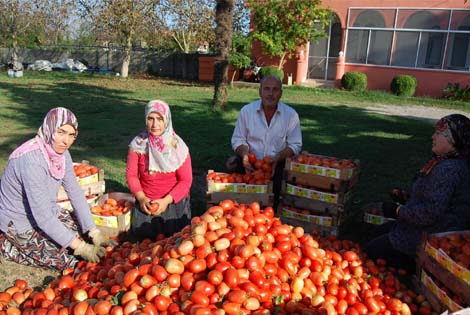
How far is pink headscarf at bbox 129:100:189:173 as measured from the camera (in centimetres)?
412

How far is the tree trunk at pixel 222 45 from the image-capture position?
1184 centimetres

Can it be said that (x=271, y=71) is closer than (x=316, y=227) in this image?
No

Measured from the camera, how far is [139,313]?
7.47 feet

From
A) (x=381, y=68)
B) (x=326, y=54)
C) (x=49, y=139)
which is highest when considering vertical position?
(x=326, y=54)

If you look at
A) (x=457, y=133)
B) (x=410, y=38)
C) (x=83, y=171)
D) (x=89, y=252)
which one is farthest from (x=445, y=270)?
(x=410, y=38)

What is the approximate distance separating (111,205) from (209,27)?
2191cm

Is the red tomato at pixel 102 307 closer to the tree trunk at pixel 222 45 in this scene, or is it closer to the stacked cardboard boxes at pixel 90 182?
the stacked cardboard boxes at pixel 90 182

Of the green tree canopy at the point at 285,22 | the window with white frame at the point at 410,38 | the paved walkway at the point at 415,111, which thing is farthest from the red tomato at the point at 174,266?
the window with white frame at the point at 410,38

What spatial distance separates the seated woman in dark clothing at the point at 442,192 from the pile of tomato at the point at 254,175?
1.50 m

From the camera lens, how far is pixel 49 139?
348 centimetres

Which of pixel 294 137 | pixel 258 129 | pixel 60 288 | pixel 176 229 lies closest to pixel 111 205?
pixel 176 229

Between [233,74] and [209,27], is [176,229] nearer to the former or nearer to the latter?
[233,74]

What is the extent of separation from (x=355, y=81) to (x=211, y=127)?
1133cm

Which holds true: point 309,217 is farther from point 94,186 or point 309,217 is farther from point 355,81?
point 355,81
